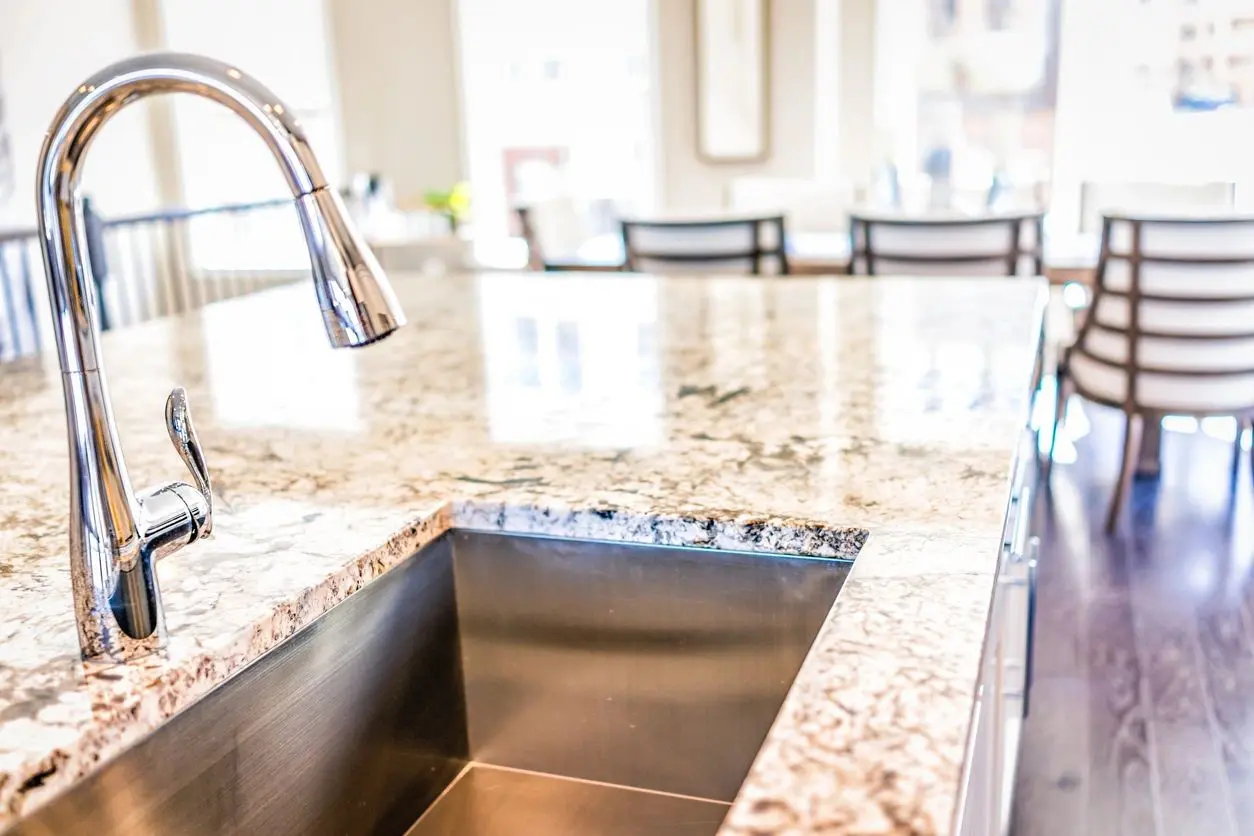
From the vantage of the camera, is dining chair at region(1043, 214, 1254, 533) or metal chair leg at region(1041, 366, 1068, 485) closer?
dining chair at region(1043, 214, 1254, 533)

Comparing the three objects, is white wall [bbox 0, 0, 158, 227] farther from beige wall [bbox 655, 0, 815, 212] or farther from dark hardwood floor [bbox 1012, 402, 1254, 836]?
dark hardwood floor [bbox 1012, 402, 1254, 836]

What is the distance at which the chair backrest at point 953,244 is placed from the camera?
354 centimetres

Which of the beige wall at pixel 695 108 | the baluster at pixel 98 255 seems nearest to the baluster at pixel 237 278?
the baluster at pixel 98 255

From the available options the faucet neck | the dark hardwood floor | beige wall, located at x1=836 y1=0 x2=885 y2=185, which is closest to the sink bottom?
the faucet neck

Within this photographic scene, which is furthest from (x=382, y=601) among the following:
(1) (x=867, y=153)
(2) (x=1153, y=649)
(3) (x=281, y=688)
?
(1) (x=867, y=153)

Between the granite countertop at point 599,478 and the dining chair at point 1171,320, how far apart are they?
126 cm

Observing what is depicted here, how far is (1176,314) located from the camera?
3258 millimetres

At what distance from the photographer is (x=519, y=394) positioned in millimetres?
1503

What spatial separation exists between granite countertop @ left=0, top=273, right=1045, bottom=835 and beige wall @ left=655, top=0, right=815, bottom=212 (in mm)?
4665

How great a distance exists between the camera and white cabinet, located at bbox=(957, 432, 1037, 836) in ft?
3.13

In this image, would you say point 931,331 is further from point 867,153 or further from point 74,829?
point 867,153

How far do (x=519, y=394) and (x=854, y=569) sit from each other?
2.30 ft

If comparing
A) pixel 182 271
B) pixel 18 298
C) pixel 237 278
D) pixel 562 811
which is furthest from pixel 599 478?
pixel 18 298

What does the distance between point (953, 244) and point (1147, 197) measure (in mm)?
1745
